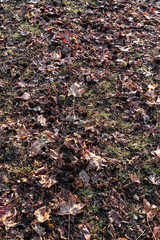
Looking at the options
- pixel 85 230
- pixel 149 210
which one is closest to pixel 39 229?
pixel 85 230

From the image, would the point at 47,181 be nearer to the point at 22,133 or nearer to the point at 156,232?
the point at 22,133

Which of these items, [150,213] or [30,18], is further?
[30,18]

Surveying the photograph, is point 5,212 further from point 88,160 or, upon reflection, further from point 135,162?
point 135,162

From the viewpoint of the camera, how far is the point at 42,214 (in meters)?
2.16

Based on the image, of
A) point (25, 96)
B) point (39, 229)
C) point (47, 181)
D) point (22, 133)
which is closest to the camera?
point (39, 229)

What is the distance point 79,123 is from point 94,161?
655 mm

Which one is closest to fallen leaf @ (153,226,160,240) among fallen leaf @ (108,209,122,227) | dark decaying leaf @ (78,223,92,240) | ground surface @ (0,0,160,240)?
ground surface @ (0,0,160,240)

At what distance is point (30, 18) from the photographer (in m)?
4.48

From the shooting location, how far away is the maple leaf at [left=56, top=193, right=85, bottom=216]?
2164mm

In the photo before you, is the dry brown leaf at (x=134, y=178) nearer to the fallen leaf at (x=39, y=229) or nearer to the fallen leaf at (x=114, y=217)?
the fallen leaf at (x=114, y=217)

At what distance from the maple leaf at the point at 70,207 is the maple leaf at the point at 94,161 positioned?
42 cm

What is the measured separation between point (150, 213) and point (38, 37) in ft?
12.2

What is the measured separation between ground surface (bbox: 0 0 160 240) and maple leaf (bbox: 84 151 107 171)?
0.01 m

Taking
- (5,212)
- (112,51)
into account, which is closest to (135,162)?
(5,212)
